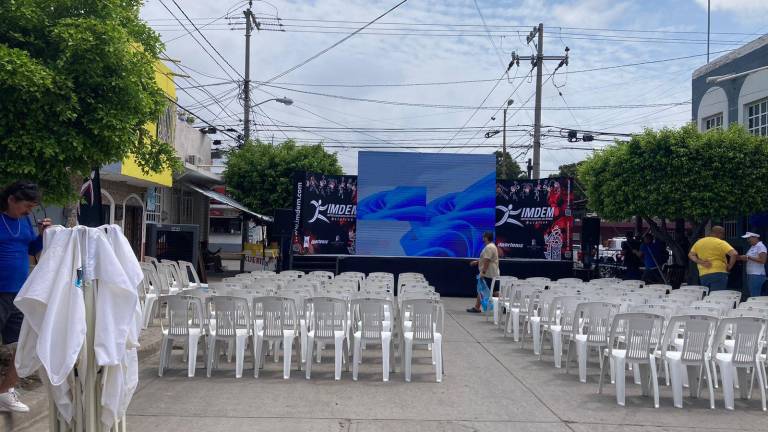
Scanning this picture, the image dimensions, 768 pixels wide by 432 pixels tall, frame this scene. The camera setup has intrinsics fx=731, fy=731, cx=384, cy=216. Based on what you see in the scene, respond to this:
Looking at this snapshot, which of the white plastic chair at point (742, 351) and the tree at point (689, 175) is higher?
the tree at point (689, 175)

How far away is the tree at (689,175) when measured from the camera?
17844 mm

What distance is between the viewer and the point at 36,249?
6.23 metres

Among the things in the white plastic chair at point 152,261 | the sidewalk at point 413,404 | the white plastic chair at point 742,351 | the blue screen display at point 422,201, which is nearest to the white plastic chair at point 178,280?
the white plastic chair at point 152,261

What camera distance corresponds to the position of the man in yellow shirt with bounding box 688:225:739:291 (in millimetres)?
13297

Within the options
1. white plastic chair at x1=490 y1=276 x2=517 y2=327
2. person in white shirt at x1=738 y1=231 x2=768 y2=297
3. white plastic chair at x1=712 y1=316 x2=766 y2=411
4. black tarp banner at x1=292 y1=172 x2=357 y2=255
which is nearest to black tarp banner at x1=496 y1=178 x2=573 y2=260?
black tarp banner at x1=292 y1=172 x2=357 y2=255

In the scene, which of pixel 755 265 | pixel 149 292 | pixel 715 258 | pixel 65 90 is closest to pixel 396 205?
pixel 149 292

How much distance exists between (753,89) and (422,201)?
31.6ft

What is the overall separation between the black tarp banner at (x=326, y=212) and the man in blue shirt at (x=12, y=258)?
56.6 feet

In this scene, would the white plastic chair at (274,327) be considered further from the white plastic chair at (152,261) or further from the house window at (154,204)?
the house window at (154,204)

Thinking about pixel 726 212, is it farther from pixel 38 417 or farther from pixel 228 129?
pixel 228 129

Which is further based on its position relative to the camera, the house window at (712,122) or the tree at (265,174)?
the tree at (265,174)

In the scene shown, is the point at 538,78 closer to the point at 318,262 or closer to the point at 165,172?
the point at 318,262

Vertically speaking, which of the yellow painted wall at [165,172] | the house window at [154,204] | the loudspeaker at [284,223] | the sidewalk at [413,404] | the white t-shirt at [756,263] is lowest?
the sidewalk at [413,404]

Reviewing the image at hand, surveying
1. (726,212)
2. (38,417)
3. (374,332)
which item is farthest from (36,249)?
(726,212)
